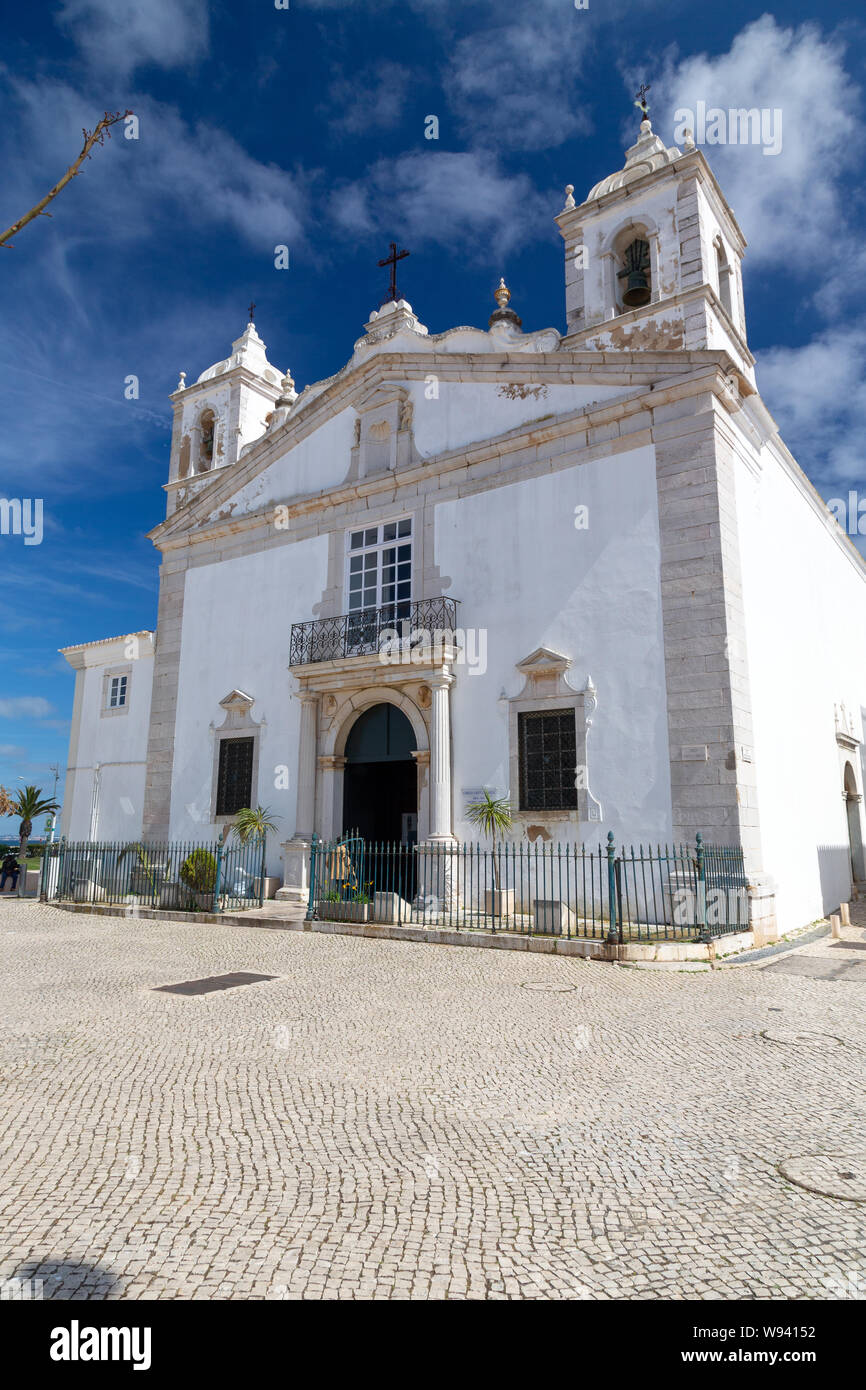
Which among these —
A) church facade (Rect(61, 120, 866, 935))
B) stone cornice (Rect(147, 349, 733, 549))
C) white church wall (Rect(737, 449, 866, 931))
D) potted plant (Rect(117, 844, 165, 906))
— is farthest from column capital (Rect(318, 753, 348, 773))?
white church wall (Rect(737, 449, 866, 931))

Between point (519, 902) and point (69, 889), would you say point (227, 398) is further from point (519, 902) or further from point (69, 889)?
point (519, 902)

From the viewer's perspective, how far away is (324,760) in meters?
15.7

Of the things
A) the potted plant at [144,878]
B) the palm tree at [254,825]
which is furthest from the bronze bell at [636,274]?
the potted plant at [144,878]

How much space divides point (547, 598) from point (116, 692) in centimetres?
1312

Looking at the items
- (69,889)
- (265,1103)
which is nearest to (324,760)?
(69,889)

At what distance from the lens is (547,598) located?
13.7 m

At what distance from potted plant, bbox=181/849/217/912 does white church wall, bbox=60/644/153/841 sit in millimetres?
5892

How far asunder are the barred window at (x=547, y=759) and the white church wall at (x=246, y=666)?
16.4 ft

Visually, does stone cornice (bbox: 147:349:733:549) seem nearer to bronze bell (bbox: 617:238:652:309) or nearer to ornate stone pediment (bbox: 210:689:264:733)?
bronze bell (bbox: 617:238:652:309)

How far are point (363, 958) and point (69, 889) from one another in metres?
9.62

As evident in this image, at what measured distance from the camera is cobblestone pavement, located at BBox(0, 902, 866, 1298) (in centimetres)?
274

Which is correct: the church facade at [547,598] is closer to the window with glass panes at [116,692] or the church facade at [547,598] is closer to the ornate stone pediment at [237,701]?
the ornate stone pediment at [237,701]

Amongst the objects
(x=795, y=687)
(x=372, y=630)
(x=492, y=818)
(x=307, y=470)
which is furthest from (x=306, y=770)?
(x=795, y=687)

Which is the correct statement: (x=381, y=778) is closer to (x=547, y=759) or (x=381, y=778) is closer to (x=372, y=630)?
(x=372, y=630)
